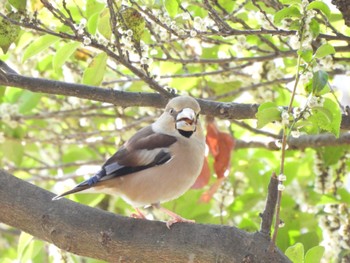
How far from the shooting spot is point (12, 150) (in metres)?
5.27

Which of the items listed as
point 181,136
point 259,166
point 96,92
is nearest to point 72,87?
point 96,92

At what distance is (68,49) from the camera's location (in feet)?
12.1

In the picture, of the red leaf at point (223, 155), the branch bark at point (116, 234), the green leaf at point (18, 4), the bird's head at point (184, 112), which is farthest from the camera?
the red leaf at point (223, 155)

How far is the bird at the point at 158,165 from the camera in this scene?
3.56m

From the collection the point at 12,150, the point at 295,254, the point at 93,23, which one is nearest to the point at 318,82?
the point at 295,254

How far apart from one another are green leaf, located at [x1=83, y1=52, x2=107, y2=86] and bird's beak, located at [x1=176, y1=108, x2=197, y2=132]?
16.4 inches

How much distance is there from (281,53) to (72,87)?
1.11 meters

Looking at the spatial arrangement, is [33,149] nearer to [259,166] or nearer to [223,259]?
[259,166]

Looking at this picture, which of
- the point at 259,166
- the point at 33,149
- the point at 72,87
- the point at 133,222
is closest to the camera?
the point at 133,222

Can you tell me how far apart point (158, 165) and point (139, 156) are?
0.10 m

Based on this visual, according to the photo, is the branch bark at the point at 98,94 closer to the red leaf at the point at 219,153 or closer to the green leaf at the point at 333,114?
the green leaf at the point at 333,114

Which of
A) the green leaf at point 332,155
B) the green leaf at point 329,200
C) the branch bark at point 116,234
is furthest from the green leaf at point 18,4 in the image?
the green leaf at point 332,155

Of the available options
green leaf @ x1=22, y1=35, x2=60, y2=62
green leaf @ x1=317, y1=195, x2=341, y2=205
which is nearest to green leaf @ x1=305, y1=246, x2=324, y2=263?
green leaf @ x1=317, y1=195, x2=341, y2=205

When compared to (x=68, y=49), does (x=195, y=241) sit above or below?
below
